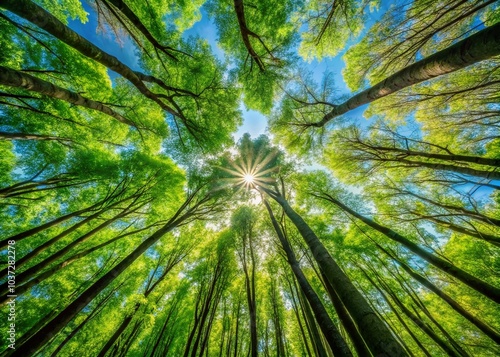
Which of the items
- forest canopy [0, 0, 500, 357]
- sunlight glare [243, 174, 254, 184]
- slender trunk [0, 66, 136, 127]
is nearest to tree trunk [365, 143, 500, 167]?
forest canopy [0, 0, 500, 357]

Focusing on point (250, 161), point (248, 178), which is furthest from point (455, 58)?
point (250, 161)

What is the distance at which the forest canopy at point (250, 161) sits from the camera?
156 inches

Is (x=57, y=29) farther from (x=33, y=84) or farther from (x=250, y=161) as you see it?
(x=250, y=161)

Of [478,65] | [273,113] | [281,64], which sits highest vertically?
[273,113]

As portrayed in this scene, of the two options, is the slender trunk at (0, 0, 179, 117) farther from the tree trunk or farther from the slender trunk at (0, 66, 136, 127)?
the tree trunk

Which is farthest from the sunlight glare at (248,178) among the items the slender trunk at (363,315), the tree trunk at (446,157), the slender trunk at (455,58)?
the slender trunk at (455,58)

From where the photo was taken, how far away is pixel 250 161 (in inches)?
436

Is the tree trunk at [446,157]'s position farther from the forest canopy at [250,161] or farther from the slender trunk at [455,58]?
the slender trunk at [455,58]

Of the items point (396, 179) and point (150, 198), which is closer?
point (396, 179)

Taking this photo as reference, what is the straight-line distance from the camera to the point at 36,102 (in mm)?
6324

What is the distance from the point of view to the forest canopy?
3.97 m

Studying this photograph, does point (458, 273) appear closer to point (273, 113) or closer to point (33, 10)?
point (273, 113)

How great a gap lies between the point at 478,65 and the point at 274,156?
7566 millimetres

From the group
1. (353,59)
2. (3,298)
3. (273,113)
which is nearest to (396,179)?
(353,59)
